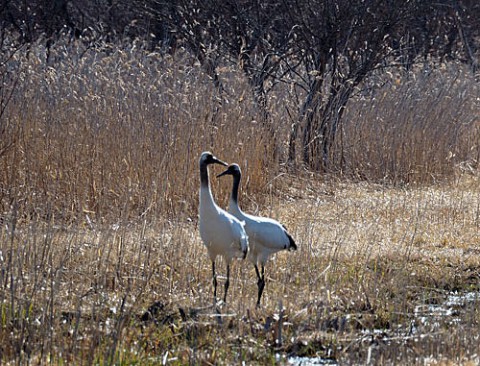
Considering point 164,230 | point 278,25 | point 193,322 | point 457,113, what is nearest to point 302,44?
point 278,25

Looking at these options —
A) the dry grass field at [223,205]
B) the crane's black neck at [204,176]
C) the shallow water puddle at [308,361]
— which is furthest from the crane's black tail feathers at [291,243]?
the shallow water puddle at [308,361]

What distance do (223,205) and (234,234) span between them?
322 centimetres

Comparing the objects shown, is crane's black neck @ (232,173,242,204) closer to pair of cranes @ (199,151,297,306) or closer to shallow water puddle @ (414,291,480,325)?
pair of cranes @ (199,151,297,306)

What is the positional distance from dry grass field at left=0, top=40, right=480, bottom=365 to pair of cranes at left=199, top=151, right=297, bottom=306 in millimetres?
196

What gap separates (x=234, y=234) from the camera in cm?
664

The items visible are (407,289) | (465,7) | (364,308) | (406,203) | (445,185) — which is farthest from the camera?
(465,7)

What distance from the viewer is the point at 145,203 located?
941cm

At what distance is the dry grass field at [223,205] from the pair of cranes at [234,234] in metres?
0.20

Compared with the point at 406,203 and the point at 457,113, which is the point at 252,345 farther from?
the point at 457,113

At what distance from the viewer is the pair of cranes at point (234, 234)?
21.8 feet

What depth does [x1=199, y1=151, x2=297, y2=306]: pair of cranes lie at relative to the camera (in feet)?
21.8

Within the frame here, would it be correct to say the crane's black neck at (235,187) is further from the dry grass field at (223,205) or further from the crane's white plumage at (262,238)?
the dry grass field at (223,205)

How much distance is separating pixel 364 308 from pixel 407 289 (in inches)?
22.8

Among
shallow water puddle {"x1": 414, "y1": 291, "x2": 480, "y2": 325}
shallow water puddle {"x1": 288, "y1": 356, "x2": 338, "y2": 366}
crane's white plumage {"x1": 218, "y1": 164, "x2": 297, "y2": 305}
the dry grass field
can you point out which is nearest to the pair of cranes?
crane's white plumage {"x1": 218, "y1": 164, "x2": 297, "y2": 305}
